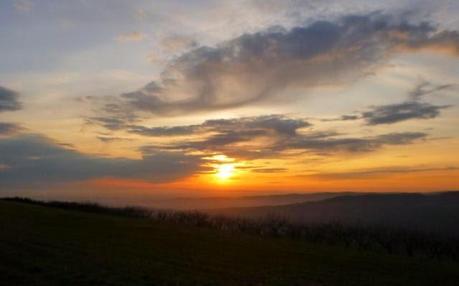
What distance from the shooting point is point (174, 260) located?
2467cm

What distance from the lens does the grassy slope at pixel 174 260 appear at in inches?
730

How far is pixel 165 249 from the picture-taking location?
2895 cm

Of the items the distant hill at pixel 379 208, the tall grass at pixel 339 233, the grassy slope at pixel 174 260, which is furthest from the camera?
the distant hill at pixel 379 208

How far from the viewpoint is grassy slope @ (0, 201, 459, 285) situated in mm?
18531

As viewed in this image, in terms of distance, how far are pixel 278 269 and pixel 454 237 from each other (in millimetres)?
23572

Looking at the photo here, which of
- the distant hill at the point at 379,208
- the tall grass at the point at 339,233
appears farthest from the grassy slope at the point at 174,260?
the distant hill at the point at 379,208

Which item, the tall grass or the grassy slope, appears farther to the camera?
the tall grass

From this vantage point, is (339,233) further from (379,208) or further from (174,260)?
(379,208)

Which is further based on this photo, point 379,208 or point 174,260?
point 379,208

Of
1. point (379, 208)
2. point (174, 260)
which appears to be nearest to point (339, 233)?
point (174, 260)

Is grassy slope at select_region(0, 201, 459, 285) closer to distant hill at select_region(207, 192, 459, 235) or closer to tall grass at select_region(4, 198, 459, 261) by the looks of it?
tall grass at select_region(4, 198, 459, 261)

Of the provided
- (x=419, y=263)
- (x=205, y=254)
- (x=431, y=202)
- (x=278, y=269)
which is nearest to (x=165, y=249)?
(x=205, y=254)

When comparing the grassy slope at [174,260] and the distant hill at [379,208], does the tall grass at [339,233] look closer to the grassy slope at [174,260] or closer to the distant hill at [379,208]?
the grassy slope at [174,260]

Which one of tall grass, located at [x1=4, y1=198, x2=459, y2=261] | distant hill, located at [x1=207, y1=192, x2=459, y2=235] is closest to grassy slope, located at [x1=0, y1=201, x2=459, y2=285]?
tall grass, located at [x1=4, y1=198, x2=459, y2=261]
